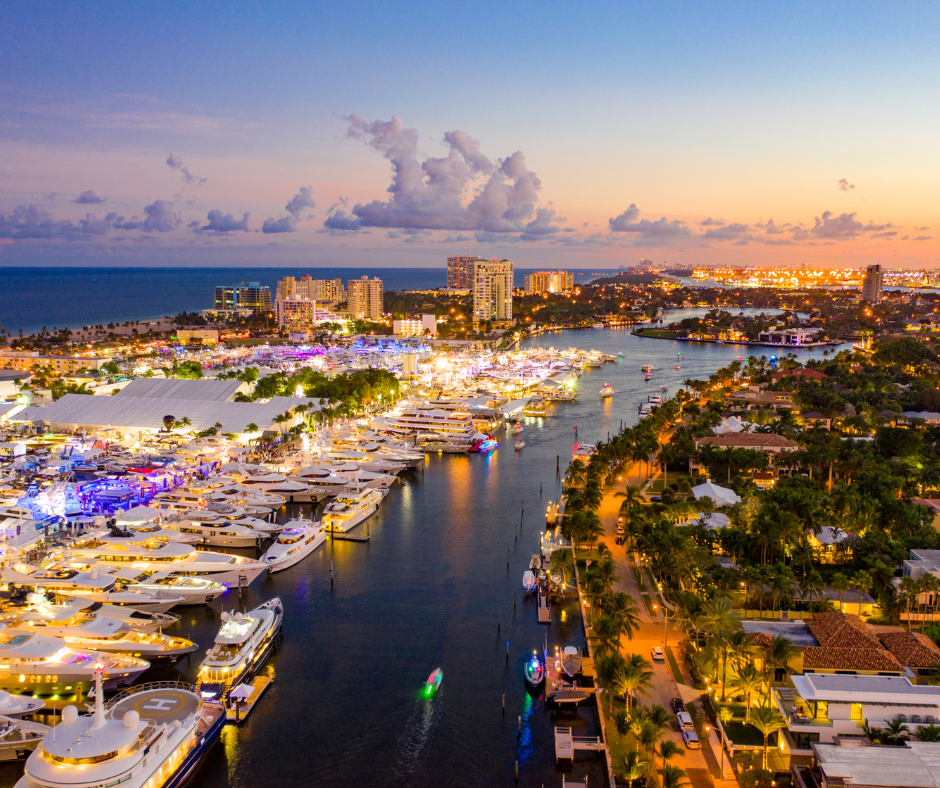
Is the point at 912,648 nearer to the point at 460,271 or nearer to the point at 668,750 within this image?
the point at 668,750

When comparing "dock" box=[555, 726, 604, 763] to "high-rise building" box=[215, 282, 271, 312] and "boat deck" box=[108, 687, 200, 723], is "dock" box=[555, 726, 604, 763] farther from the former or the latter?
"high-rise building" box=[215, 282, 271, 312]

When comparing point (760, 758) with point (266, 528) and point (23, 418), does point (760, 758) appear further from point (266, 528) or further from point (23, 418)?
point (23, 418)

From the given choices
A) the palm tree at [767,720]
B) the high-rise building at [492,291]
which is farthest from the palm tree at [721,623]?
the high-rise building at [492,291]

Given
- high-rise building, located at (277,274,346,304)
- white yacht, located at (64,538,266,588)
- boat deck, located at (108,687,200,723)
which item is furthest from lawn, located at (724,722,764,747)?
high-rise building, located at (277,274,346,304)

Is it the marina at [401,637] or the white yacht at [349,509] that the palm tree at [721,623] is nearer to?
the marina at [401,637]

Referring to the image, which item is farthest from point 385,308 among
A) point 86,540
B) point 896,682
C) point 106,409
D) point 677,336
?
point 896,682
